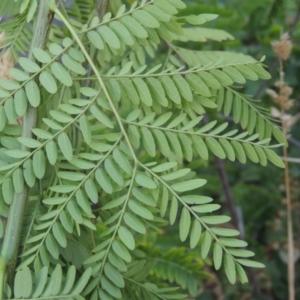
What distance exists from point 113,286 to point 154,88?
17 cm

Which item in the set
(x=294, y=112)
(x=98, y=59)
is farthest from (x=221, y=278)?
(x=98, y=59)

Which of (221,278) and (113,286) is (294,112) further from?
(113,286)

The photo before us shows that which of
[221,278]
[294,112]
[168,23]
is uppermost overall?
[294,112]

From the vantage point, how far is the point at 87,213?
0.42m

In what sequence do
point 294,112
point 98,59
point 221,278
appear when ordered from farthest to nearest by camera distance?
point 294,112
point 221,278
point 98,59

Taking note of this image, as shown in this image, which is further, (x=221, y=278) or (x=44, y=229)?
(x=221, y=278)

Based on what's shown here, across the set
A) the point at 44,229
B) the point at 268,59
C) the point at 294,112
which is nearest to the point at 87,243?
the point at 44,229

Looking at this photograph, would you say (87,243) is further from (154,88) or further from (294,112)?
(294,112)

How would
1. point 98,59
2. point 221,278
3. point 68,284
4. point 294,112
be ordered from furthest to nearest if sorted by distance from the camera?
point 294,112 → point 221,278 → point 98,59 → point 68,284

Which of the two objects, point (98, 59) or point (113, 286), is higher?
point (98, 59)

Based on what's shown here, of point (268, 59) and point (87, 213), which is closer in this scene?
point (87, 213)

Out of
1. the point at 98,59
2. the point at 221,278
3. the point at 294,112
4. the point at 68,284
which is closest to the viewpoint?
the point at 68,284

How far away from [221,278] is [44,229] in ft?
3.31

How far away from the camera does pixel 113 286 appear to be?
43 centimetres
